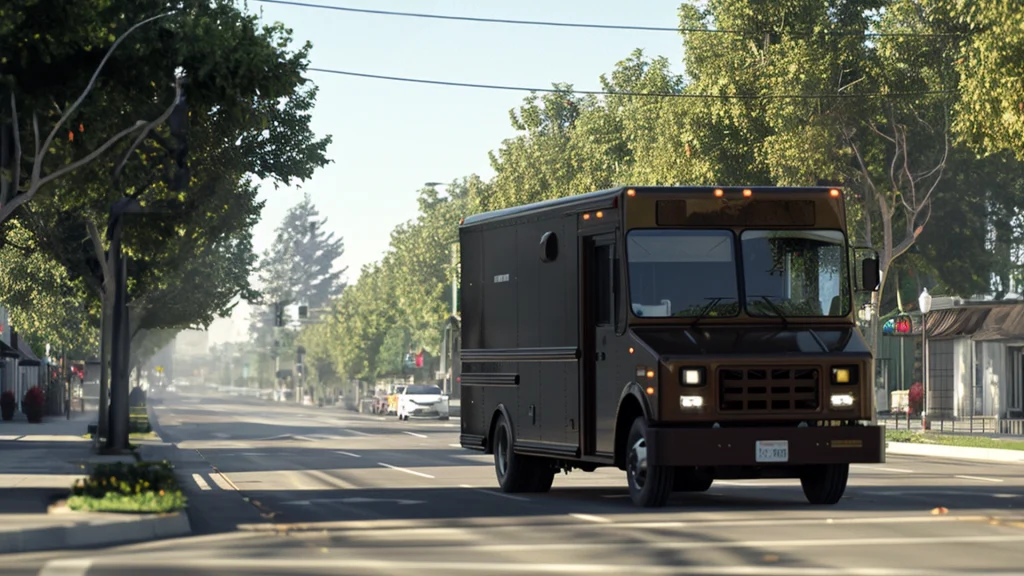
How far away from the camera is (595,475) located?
90.8 feet

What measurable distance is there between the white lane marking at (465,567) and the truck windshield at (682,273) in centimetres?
Result: 611

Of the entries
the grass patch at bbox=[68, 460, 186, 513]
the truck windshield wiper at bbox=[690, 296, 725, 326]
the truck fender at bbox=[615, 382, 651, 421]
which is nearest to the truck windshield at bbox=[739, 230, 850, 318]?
the truck windshield wiper at bbox=[690, 296, 725, 326]

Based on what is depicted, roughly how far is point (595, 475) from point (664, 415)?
9922mm

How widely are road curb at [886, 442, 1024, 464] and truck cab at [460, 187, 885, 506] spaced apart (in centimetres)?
1710

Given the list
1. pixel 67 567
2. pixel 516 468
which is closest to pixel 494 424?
pixel 516 468

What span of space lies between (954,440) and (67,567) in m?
32.7

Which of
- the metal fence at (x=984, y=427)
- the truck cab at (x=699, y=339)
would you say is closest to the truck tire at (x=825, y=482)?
the truck cab at (x=699, y=339)

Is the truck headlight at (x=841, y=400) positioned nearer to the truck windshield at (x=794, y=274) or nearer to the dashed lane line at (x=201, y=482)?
the truck windshield at (x=794, y=274)

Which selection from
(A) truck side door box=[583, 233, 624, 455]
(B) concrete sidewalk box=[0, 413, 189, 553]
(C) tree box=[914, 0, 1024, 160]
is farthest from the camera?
(C) tree box=[914, 0, 1024, 160]

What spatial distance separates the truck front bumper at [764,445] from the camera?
698 inches

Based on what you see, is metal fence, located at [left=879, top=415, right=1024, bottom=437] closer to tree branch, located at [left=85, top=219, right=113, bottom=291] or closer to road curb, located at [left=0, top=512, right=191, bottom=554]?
tree branch, located at [left=85, top=219, right=113, bottom=291]

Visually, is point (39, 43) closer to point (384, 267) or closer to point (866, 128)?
point (866, 128)

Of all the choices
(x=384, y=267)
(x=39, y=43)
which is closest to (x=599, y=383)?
(x=39, y=43)

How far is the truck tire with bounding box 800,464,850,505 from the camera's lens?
62.9ft
